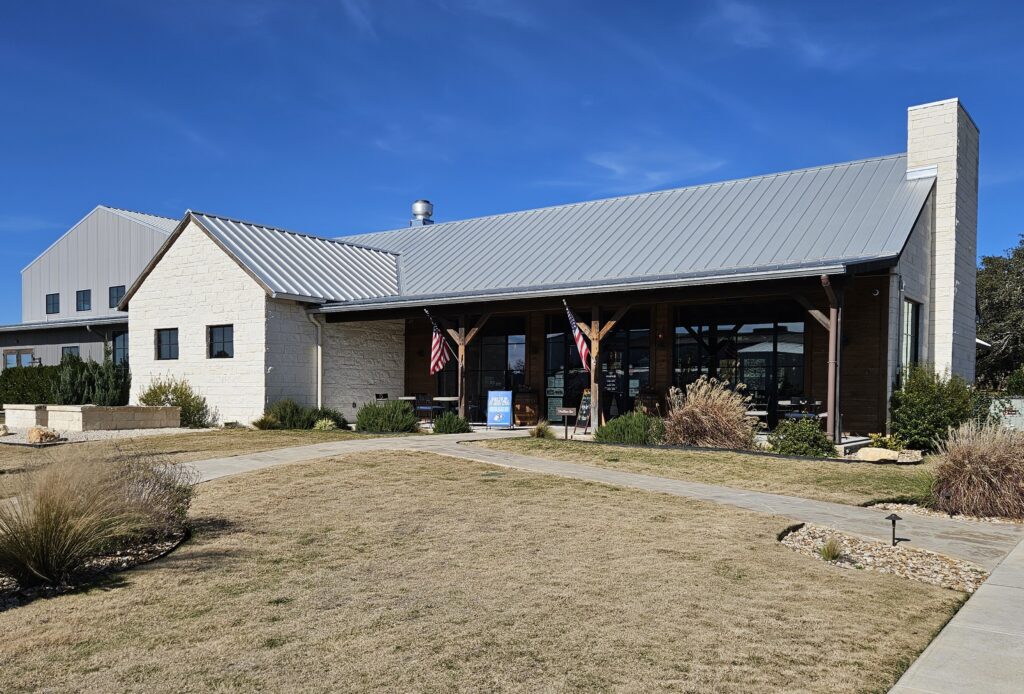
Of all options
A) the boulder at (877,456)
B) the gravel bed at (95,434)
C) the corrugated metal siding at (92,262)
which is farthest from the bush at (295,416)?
the corrugated metal siding at (92,262)

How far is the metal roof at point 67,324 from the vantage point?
27.1m

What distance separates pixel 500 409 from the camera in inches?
790

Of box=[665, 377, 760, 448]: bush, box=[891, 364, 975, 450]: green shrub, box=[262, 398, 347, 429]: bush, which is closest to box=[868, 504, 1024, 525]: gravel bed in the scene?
box=[665, 377, 760, 448]: bush

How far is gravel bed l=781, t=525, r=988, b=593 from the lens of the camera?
21.2 ft

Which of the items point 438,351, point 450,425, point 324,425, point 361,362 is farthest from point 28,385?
point 450,425

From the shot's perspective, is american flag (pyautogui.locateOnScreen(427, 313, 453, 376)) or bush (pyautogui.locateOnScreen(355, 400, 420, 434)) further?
american flag (pyautogui.locateOnScreen(427, 313, 453, 376))

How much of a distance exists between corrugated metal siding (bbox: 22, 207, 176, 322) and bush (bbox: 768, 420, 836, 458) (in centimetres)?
3016

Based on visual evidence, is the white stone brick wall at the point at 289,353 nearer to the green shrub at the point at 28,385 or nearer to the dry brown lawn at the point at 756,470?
the green shrub at the point at 28,385

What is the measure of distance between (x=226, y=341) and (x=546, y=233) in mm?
9727

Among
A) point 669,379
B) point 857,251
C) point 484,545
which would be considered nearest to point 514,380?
point 669,379

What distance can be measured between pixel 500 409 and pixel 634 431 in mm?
5393

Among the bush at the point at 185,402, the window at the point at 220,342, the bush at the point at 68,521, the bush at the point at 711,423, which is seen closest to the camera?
the bush at the point at 68,521

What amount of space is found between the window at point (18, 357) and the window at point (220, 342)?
15.0 metres

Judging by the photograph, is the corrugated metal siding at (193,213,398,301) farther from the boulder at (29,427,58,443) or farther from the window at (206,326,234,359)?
the boulder at (29,427,58,443)
